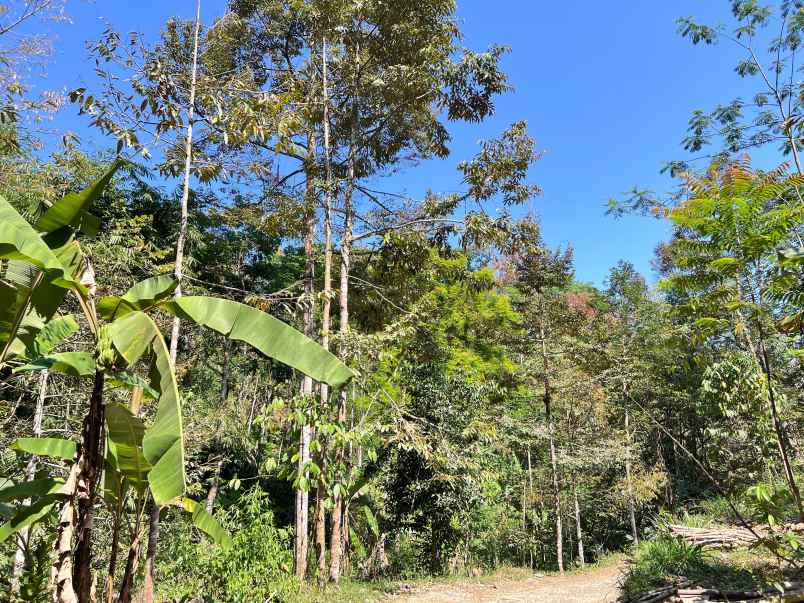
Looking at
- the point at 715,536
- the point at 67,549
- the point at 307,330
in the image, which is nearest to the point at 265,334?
the point at 67,549

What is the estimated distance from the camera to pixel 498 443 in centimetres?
1362

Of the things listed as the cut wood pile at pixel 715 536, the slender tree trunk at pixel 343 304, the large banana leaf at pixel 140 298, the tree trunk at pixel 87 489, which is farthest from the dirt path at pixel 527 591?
the large banana leaf at pixel 140 298

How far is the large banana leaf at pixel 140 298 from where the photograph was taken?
3152 mm

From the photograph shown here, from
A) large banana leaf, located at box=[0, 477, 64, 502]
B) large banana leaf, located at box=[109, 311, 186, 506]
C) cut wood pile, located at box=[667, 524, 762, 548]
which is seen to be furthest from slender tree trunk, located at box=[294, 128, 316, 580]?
cut wood pile, located at box=[667, 524, 762, 548]

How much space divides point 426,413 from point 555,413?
6.59 m

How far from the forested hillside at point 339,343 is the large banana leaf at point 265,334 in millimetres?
16

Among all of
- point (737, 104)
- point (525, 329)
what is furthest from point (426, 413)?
point (737, 104)

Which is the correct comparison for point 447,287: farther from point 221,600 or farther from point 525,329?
point 221,600

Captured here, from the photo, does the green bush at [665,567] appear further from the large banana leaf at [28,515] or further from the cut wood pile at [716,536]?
the large banana leaf at [28,515]

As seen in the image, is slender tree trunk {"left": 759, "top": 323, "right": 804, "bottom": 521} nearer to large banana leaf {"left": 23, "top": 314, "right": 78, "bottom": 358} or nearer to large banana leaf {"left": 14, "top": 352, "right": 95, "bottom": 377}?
large banana leaf {"left": 14, "top": 352, "right": 95, "bottom": 377}

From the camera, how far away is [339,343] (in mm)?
A: 8141

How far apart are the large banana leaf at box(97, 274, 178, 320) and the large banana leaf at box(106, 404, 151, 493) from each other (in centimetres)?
64

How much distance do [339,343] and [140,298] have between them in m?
5.09

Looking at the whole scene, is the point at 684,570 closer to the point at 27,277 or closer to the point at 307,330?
the point at 307,330
